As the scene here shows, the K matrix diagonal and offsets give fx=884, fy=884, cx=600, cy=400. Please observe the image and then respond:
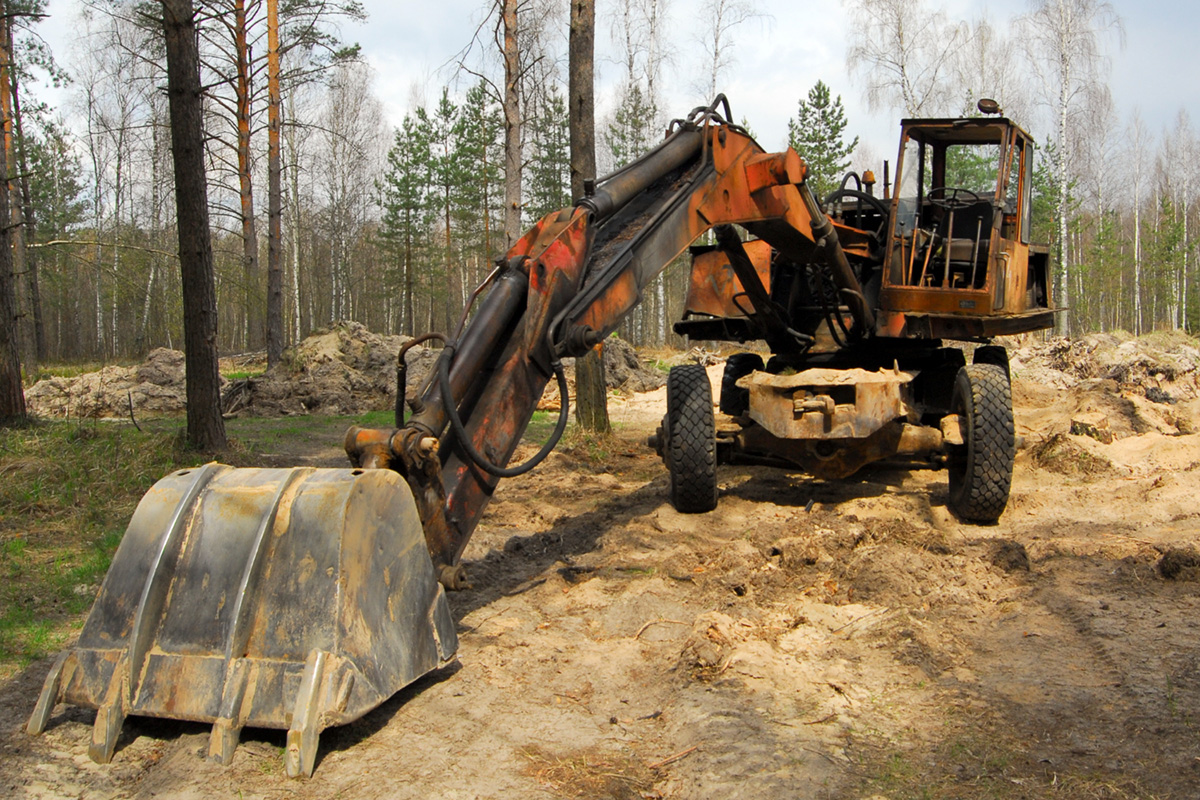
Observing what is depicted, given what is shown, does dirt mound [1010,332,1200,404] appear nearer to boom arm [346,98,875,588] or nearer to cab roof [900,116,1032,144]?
cab roof [900,116,1032,144]

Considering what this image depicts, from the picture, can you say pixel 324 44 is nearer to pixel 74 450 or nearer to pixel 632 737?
pixel 74 450

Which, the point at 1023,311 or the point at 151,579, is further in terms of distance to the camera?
the point at 1023,311

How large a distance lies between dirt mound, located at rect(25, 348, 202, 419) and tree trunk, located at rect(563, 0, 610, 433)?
23.4ft

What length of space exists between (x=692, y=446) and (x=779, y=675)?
2.82 meters

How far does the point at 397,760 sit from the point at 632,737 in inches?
34.4

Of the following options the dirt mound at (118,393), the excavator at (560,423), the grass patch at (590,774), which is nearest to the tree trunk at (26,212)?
the dirt mound at (118,393)

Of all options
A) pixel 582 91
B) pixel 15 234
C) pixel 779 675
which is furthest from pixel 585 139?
pixel 15 234

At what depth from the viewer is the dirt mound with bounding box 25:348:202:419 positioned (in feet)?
47.6

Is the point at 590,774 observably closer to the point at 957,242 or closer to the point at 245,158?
the point at 957,242

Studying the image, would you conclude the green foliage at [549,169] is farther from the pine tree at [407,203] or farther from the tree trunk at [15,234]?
the tree trunk at [15,234]

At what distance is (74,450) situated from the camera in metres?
8.09

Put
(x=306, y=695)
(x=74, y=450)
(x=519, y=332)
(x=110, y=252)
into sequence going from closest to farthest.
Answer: (x=306, y=695), (x=519, y=332), (x=74, y=450), (x=110, y=252)

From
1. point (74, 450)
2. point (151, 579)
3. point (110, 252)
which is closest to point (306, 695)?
point (151, 579)

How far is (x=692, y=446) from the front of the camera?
654cm
